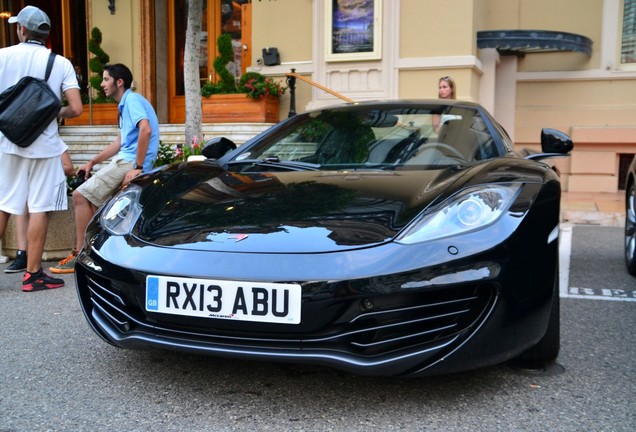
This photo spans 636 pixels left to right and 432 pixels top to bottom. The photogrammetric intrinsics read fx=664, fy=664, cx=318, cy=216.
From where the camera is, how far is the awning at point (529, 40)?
31.0 feet

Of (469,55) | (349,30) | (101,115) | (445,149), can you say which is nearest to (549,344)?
(445,149)

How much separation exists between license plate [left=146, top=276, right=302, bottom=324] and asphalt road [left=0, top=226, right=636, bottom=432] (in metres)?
0.37

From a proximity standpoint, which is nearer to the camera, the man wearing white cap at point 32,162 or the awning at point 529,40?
the man wearing white cap at point 32,162

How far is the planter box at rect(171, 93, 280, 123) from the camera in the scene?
9727mm

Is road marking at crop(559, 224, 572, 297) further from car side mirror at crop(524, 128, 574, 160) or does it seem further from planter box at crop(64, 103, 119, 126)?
planter box at crop(64, 103, 119, 126)

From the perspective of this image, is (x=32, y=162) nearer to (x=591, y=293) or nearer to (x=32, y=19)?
(x=32, y=19)

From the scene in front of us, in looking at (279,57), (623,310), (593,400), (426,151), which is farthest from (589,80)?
(593,400)

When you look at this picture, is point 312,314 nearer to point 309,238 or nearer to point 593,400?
point 309,238

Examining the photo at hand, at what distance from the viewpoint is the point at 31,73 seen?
432 cm

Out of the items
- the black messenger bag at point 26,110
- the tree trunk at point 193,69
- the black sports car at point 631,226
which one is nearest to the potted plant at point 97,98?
the tree trunk at point 193,69

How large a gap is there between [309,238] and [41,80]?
284cm

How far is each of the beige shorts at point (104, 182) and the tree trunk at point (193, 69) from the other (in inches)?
64.9

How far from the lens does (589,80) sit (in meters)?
10.3

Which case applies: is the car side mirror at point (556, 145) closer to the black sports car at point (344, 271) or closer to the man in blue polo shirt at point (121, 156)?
the black sports car at point (344, 271)
